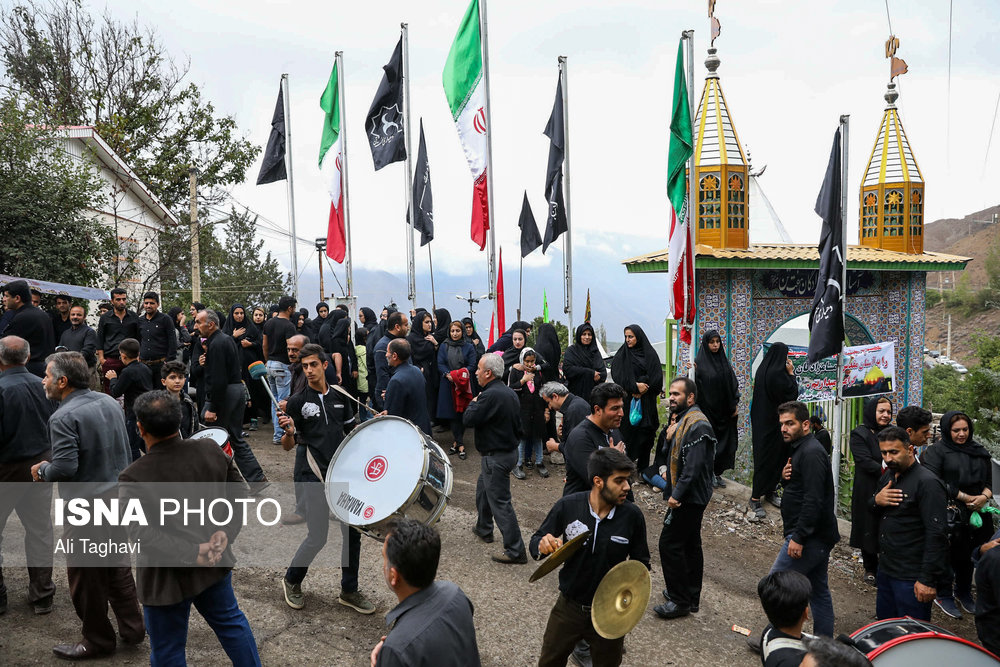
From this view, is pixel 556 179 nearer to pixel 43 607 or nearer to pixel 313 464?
pixel 313 464

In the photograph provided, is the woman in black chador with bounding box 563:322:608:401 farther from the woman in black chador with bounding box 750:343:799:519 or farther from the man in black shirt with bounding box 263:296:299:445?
the man in black shirt with bounding box 263:296:299:445

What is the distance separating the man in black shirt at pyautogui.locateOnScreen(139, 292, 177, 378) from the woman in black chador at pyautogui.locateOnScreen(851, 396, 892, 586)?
24.5ft

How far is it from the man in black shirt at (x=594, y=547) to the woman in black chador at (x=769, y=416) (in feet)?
14.6

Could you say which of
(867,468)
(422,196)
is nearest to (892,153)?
(422,196)

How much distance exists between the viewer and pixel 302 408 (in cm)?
548

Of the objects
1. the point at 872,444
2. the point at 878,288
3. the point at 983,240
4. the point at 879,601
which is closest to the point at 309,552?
the point at 879,601

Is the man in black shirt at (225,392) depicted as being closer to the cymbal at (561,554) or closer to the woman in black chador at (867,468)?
the cymbal at (561,554)

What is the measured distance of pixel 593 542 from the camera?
12.5 ft

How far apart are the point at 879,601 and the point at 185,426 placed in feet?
21.1

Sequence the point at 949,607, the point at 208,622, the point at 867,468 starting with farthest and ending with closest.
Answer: the point at 949,607 < the point at 867,468 < the point at 208,622

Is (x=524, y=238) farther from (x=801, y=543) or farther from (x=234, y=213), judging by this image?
(x=234, y=213)

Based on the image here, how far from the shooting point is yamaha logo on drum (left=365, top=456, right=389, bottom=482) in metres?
4.79

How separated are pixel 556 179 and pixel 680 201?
111 inches

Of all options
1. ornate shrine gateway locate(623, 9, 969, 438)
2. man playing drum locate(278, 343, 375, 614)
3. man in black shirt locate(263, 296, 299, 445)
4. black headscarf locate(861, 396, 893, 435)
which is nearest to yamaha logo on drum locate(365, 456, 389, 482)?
man playing drum locate(278, 343, 375, 614)
